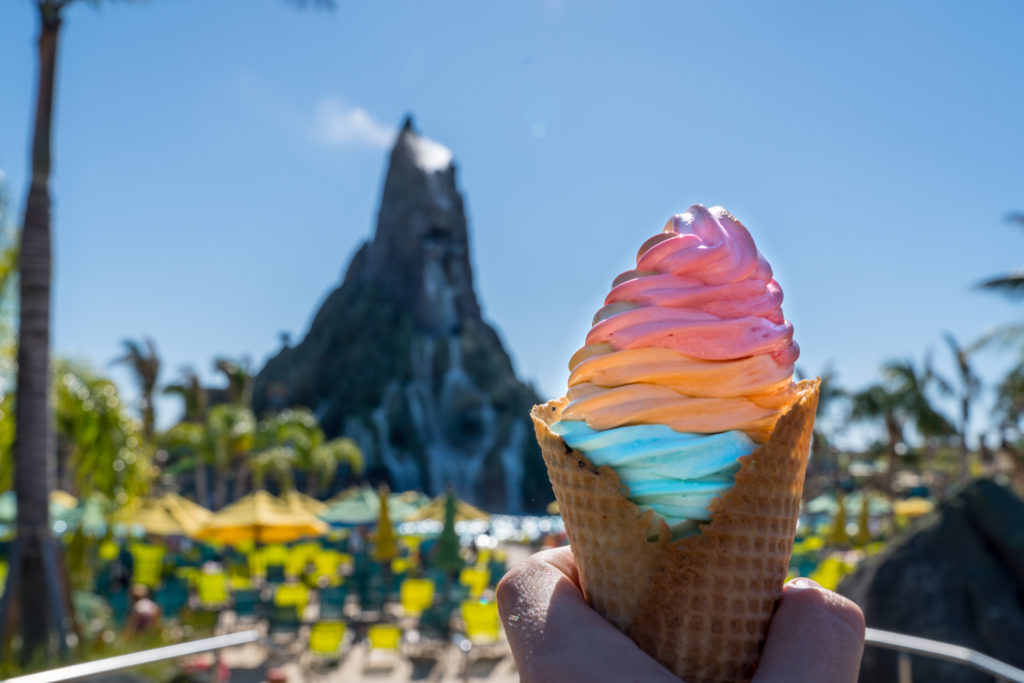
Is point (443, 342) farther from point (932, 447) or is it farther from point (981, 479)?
point (981, 479)

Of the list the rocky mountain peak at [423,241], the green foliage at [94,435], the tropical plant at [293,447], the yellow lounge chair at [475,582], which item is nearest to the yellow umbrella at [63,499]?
the green foliage at [94,435]

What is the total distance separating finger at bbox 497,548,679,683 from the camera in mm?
1273

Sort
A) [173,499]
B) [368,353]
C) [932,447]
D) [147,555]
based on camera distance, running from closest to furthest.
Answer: [147,555] → [173,499] → [932,447] → [368,353]

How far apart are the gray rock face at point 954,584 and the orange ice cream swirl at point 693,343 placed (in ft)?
17.5

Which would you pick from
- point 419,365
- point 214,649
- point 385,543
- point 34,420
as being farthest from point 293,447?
point 214,649

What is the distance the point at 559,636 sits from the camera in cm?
136

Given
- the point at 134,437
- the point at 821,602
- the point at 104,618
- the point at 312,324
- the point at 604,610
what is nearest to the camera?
the point at 821,602

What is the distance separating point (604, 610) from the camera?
1.62 m

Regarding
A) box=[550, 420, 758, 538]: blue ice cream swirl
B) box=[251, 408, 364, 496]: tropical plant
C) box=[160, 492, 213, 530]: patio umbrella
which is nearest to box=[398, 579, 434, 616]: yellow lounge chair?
box=[160, 492, 213, 530]: patio umbrella

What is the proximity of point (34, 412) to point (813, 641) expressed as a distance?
24.8 feet

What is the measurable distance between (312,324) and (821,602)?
71473mm

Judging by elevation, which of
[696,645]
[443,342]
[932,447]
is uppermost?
[443,342]

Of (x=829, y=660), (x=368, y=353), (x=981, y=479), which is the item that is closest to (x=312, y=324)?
(x=368, y=353)

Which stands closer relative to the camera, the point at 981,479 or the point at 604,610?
the point at 604,610
